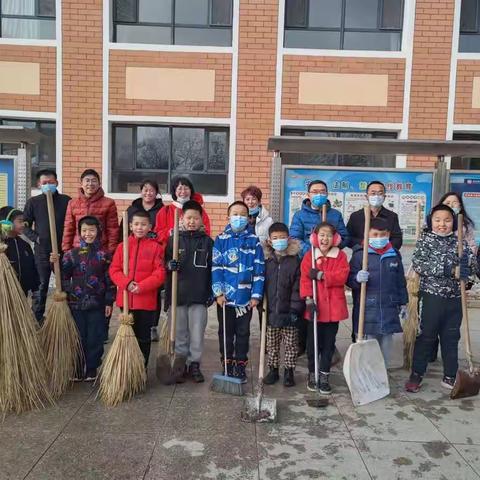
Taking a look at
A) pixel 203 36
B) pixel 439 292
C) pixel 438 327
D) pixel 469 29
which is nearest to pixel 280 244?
pixel 439 292

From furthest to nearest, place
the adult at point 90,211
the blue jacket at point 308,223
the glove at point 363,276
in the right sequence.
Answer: the adult at point 90,211
the blue jacket at point 308,223
the glove at point 363,276

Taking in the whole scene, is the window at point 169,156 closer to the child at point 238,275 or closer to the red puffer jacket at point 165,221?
the red puffer jacket at point 165,221

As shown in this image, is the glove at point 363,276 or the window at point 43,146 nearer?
the glove at point 363,276

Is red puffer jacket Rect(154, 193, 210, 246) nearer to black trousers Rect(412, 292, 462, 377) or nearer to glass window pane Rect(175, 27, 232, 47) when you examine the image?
black trousers Rect(412, 292, 462, 377)

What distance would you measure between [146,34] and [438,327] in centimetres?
797

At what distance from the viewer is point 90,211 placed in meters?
4.89

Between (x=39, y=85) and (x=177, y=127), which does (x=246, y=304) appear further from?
(x=39, y=85)

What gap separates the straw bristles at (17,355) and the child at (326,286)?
224cm

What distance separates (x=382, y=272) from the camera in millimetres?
4277

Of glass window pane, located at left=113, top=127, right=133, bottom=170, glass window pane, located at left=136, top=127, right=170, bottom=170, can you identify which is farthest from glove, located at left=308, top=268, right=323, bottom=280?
glass window pane, located at left=113, top=127, right=133, bottom=170

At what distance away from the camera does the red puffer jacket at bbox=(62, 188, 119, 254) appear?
4.91 m

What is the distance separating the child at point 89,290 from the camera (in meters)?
4.21

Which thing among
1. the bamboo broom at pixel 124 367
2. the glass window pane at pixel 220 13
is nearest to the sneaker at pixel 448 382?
the bamboo broom at pixel 124 367

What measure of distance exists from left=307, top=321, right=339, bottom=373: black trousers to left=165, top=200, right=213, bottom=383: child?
99 centimetres
